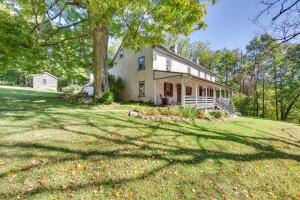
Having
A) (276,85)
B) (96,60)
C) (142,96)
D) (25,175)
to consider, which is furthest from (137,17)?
(276,85)

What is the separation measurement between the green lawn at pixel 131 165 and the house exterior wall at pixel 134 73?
11312 millimetres

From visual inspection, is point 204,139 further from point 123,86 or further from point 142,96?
point 123,86

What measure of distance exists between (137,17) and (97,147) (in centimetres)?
968

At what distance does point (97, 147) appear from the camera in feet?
15.8

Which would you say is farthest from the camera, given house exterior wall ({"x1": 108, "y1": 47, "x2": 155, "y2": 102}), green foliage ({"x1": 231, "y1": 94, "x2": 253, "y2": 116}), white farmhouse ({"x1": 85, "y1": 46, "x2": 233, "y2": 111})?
green foliage ({"x1": 231, "y1": 94, "x2": 253, "y2": 116})

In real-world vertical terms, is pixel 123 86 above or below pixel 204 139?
above

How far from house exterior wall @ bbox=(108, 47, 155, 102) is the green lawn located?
37.1 ft

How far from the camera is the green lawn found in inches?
126

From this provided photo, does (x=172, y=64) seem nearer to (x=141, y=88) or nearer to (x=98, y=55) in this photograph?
(x=141, y=88)

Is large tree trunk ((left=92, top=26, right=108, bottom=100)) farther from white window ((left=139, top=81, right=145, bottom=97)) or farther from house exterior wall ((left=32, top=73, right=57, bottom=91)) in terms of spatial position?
house exterior wall ((left=32, top=73, right=57, bottom=91))

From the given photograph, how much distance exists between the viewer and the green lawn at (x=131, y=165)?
10.5 ft

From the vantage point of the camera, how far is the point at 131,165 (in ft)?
13.4

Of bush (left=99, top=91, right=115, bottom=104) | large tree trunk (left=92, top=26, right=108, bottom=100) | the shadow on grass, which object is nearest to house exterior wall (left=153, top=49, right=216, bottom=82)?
large tree trunk (left=92, top=26, right=108, bottom=100)

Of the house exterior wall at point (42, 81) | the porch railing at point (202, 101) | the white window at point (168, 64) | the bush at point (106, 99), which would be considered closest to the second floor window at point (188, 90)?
the porch railing at point (202, 101)
